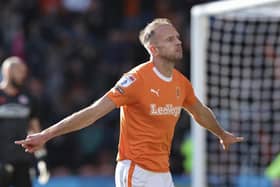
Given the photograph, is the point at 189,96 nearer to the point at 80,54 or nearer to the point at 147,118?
the point at 147,118

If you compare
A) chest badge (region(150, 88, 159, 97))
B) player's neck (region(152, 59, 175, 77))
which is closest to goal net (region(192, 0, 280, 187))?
player's neck (region(152, 59, 175, 77))

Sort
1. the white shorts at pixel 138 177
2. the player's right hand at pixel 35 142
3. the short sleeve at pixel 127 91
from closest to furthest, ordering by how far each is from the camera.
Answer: the player's right hand at pixel 35 142, the short sleeve at pixel 127 91, the white shorts at pixel 138 177

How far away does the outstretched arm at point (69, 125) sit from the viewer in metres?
6.95

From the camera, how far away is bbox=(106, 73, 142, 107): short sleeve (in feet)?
23.7

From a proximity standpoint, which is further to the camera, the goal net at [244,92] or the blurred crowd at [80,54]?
the blurred crowd at [80,54]

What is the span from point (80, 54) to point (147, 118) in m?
9.90

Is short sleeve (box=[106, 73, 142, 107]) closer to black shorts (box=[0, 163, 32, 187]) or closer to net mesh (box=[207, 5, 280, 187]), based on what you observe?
black shorts (box=[0, 163, 32, 187])

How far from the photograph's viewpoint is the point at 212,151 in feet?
48.7

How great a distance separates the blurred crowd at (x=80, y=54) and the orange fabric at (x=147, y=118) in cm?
864

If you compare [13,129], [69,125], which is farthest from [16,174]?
[69,125]

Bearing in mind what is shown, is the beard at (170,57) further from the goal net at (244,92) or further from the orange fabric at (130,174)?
the goal net at (244,92)

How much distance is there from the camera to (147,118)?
24.2ft

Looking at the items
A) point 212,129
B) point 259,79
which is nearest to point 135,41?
point 259,79

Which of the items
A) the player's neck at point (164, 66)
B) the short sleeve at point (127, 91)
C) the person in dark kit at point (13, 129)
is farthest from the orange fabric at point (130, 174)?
the person in dark kit at point (13, 129)
